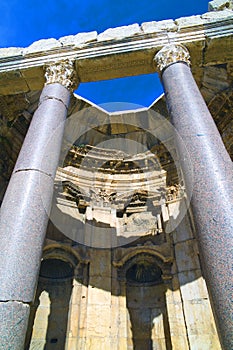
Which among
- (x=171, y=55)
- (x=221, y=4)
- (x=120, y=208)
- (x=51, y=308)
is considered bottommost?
(x=51, y=308)

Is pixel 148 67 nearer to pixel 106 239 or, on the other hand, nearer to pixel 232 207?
pixel 232 207

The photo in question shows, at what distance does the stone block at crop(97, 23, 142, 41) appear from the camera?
7.66m

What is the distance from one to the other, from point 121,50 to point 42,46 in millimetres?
2594

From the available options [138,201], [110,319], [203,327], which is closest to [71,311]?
[110,319]

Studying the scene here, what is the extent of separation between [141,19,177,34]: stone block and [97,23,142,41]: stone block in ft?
0.72

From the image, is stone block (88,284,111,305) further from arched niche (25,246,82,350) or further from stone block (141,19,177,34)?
stone block (141,19,177,34)

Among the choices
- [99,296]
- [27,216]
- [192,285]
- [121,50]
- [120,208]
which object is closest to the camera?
[27,216]

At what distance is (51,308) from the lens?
8898 mm

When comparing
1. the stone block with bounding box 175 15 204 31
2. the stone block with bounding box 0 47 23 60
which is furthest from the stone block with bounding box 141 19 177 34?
the stone block with bounding box 0 47 23 60

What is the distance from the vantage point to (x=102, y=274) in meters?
9.17

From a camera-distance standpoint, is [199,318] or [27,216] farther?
[199,318]

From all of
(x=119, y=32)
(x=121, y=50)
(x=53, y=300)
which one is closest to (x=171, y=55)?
(x=121, y=50)

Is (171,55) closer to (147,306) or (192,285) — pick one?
(192,285)

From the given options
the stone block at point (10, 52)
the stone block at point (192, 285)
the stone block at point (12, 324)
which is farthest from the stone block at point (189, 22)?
the stone block at point (12, 324)
